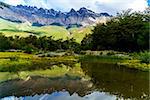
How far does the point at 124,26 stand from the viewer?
3477 inches

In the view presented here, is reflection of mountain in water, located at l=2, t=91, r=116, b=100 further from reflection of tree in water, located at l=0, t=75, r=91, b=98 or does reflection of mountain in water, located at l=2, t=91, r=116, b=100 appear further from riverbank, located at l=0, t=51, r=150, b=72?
riverbank, located at l=0, t=51, r=150, b=72

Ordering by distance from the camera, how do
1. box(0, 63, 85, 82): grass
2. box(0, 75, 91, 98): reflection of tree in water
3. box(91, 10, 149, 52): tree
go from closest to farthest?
box(0, 75, 91, 98): reflection of tree in water → box(0, 63, 85, 82): grass → box(91, 10, 149, 52): tree

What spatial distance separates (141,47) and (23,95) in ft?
190

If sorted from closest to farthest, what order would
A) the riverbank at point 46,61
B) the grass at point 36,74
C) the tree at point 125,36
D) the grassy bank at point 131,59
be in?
1. the grass at point 36,74
2. the riverbank at point 46,61
3. the grassy bank at point 131,59
4. the tree at point 125,36

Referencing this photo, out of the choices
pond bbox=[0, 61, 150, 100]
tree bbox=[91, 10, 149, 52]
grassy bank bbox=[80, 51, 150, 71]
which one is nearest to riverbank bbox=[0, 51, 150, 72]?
grassy bank bbox=[80, 51, 150, 71]

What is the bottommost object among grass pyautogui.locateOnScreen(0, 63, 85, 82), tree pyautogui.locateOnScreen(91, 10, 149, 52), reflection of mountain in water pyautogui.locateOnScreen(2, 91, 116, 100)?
reflection of mountain in water pyautogui.locateOnScreen(2, 91, 116, 100)

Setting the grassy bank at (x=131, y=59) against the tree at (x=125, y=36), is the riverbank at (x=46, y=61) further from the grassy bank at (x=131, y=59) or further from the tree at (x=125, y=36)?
the tree at (x=125, y=36)

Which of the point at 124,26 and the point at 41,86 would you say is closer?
the point at 41,86

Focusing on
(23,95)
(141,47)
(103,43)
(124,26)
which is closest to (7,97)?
(23,95)

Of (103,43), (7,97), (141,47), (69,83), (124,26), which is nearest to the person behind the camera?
(7,97)

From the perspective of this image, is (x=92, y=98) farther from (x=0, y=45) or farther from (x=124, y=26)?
(x=0, y=45)

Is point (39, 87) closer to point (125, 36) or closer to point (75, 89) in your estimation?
point (75, 89)

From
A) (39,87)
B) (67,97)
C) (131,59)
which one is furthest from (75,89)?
(131,59)

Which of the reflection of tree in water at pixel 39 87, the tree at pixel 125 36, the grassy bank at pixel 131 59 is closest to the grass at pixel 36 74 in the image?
the reflection of tree in water at pixel 39 87
